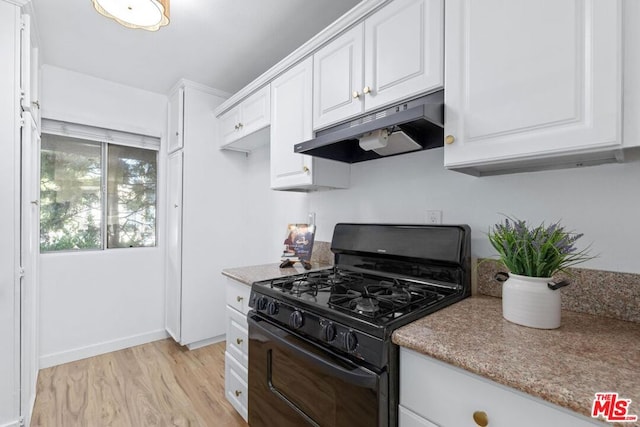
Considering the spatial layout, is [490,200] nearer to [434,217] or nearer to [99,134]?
[434,217]

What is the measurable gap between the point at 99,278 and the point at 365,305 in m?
2.77

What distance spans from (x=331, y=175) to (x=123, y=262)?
2310 mm

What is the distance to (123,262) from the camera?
2.88 m

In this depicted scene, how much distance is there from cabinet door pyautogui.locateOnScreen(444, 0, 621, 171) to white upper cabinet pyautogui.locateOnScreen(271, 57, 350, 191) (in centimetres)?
86

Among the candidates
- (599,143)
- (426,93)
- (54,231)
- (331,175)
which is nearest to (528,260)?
(599,143)

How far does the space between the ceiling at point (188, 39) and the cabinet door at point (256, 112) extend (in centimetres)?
33

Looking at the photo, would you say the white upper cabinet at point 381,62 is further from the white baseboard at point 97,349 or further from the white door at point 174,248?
the white baseboard at point 97,349

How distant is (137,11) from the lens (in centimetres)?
143

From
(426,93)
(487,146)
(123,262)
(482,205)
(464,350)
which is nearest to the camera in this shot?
(464,350)

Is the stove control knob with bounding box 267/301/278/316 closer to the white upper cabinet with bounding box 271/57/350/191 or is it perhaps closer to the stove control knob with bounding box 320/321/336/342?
the stove control knob with bounding box 320/321/336/342

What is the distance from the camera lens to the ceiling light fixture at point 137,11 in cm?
134

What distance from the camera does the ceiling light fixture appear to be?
134 cm

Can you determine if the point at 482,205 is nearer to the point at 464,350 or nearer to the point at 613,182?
the point at 613,182

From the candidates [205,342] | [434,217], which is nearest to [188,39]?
[434,217]
